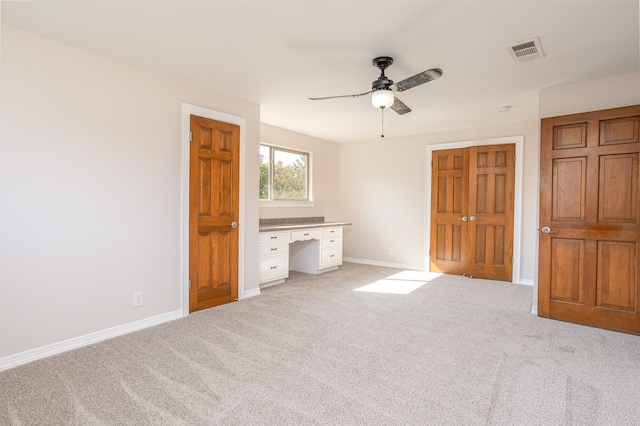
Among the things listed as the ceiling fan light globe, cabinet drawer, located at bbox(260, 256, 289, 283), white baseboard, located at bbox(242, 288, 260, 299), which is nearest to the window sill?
cabinet drawer, located at bbox(260, 256, 289, 283)

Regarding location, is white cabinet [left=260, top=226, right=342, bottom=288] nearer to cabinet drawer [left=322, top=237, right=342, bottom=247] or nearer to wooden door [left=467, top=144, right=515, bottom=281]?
cabinet drawer [left=322, top=237, right=342, bottom=247]

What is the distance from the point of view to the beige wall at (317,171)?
5.45 meters

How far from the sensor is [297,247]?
582 cm

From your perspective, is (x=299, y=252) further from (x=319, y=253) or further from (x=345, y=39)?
(x=345, y=39)

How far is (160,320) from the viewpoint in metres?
3.25

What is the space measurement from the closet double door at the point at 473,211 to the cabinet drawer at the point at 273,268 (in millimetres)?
2663

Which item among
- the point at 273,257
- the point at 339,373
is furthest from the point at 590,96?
the point at 273,257

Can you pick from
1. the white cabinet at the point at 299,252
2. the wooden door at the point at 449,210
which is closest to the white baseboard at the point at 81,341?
the white cabinet at the point at 299,252

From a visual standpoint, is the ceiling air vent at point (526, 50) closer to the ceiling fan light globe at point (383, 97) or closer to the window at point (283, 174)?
the ceiling fan light globe at point (383, 97)

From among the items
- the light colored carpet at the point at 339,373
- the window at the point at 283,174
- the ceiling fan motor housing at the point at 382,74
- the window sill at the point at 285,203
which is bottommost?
the light colored carpet at the point at 339,373

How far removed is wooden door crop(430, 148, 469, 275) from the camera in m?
5.40

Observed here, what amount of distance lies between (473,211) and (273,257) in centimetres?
328

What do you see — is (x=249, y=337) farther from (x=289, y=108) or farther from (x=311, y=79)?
(x=289, y=108)

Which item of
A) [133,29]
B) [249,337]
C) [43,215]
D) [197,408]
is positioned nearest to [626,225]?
[249,337]
